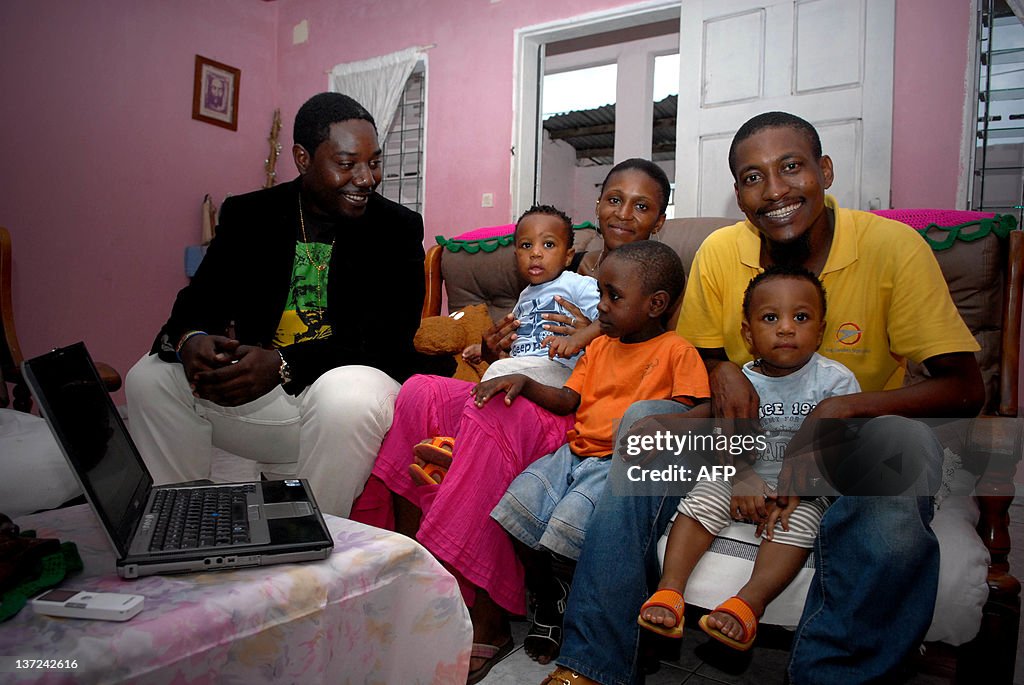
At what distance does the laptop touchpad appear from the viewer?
0.86 meters

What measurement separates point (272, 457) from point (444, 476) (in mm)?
579

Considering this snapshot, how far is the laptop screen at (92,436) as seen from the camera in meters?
0.71

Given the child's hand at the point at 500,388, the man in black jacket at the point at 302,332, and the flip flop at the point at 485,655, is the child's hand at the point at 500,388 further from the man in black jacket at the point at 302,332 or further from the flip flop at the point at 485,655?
the flip flop at the point at 485,655

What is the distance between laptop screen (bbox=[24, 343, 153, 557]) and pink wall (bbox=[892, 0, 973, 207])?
128 inches

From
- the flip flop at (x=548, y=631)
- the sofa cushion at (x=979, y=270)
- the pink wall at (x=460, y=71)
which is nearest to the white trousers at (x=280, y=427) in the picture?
the flip flop at (x=548, y=631)

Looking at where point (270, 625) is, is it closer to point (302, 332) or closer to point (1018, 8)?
point (302, 332)

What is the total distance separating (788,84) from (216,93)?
3.79 meters

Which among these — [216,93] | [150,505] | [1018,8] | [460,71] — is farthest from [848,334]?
[216,93]

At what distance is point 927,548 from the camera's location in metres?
0.98

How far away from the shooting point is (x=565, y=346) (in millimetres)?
1538

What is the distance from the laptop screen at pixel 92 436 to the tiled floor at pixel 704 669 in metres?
0.79

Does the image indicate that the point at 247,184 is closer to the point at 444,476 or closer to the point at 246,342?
the point at 246,342

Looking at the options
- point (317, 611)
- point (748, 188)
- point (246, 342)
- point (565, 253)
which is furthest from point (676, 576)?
point (246, 342)

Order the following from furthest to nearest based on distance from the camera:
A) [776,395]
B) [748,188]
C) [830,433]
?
[748,188]
[776,395]
[830,433]
